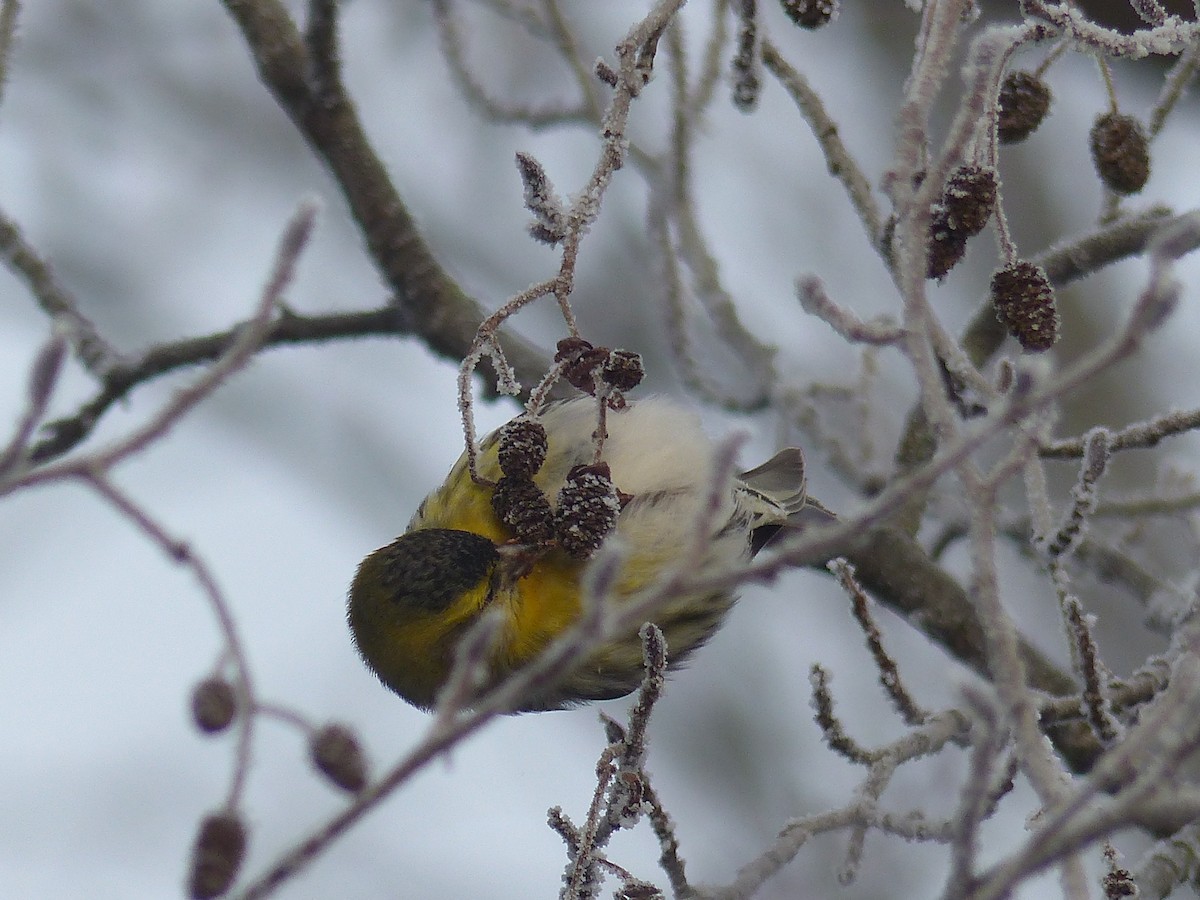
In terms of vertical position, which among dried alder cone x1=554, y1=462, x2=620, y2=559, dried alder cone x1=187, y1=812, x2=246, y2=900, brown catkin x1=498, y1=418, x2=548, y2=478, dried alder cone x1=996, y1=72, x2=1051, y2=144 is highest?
dried alder cone x1=996, y1=72, x2=1051, y2=144

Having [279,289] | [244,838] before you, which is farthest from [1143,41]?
[244,838]

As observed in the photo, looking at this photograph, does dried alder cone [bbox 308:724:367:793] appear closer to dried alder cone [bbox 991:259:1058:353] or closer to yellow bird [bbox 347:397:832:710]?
yellow bird [bbox 347:397:832:710]

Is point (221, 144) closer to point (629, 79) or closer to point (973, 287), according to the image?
point (973, 287)

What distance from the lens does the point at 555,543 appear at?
1812mm

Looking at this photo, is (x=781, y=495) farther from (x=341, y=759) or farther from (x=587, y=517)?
(x=341, y=759)

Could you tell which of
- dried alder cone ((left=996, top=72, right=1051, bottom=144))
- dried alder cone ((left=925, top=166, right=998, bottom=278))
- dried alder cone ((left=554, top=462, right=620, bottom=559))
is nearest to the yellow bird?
dried alder cone ((left=554, top=462, right=620, bottom=559))

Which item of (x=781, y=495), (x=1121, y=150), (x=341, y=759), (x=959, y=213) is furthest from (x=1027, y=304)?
(x=781, y=495)

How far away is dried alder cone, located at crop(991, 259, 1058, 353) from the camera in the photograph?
1355 millimetres

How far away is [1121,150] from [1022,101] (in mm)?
128

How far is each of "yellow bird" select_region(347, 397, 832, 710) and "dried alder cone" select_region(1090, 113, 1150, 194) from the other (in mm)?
652

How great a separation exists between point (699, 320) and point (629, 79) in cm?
272

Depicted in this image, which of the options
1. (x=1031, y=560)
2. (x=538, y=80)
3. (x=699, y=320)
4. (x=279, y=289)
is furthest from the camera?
(x=538, y=80)

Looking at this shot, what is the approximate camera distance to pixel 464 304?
255 centimetres

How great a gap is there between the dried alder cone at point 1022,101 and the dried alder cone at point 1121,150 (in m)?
0.07
